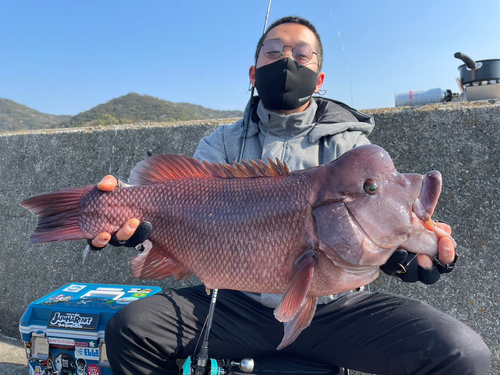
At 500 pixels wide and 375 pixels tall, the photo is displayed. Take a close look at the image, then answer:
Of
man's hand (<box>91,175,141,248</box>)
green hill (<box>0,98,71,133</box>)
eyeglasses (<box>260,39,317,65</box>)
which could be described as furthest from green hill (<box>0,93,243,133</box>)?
man's hand (<box>91,175,141,248</box>)

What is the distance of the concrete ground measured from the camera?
3049 mm

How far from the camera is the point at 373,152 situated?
1.59 m

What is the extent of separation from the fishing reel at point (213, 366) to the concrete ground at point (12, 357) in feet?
6.45

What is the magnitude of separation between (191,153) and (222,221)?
175 centimetres

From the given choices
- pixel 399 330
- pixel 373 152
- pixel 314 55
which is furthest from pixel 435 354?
pixel 314 55

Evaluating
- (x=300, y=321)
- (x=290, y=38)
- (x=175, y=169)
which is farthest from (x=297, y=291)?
(x=290, y=38)

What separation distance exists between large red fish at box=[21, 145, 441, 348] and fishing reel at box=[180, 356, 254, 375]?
57 centimetres

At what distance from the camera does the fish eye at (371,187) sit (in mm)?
1531

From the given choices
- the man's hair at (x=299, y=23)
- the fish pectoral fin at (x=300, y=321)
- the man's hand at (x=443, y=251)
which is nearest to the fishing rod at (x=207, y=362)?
the fish pectoral fin at (x=300, y=321)

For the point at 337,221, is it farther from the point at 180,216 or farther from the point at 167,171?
the point at 167,171

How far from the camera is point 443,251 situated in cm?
165

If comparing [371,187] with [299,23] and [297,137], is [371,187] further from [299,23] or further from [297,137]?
[299,23]

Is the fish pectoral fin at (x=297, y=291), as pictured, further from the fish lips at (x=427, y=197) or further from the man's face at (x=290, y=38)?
the man's face at (x=290, y=38)

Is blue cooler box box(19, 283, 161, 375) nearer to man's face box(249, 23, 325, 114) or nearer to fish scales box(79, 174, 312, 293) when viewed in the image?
fish scales box(79, 174, 312, 293)
